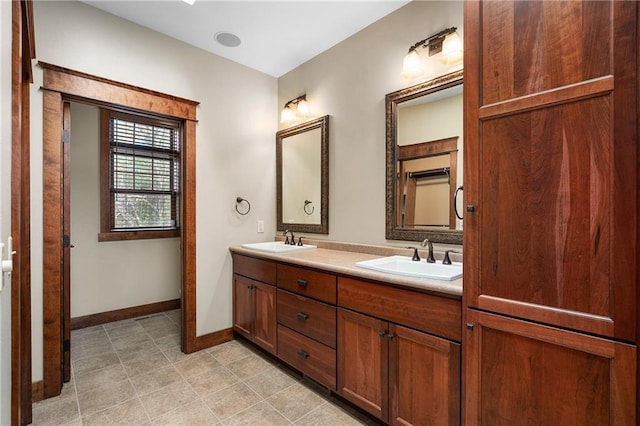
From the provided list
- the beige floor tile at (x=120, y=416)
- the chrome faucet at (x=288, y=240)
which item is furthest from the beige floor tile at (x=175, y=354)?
the chrome faucet at (x=288, y=240)

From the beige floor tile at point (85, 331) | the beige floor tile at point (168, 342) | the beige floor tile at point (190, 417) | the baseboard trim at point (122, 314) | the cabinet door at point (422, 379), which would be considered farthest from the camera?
the baseboard trim at point (122, 314)

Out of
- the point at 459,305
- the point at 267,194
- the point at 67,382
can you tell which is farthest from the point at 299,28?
the point at 67,382

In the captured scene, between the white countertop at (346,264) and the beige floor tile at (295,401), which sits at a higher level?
the white countertop at (346,264)

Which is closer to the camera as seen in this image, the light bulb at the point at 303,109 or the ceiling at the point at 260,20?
the ceiling at the point at 260,20

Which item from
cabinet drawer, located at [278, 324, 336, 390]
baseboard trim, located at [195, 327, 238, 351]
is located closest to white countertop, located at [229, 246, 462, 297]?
cabinet drawer, located at [278, 324, 336, 390]

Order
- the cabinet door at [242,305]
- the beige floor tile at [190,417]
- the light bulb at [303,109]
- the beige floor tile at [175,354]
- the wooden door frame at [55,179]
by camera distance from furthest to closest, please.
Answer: the light bulb at [303,109], the cabinet door at [242,305], the beige floor tile at [175,354], the wooden door frame at [55,179], the beige floor tile at [190,417]

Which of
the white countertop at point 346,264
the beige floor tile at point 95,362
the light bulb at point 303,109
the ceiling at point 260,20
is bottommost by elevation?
the beige floor tile at point 95,362

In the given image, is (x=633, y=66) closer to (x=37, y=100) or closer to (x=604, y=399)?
(x=604, y=399)

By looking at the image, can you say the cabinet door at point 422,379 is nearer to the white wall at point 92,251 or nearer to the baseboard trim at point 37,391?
the baseboard trim at point 37,391

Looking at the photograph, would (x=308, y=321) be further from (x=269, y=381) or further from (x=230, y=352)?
(x=230, y=352)

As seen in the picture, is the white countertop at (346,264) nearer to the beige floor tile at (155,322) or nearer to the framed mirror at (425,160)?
the framed mirror at (425,160)

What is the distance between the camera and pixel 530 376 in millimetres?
1117

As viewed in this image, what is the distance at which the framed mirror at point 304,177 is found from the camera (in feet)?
8.83

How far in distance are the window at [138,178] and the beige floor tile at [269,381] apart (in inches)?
86.9
